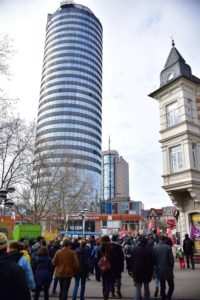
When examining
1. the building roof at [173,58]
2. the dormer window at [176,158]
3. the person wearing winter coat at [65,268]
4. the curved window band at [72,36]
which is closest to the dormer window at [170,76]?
the building roof at [173,58]

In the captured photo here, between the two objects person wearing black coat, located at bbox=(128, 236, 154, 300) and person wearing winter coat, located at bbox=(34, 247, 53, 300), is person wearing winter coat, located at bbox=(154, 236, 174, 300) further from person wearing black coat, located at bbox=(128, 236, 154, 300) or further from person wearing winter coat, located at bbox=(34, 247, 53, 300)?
person wearing winter coat, located at bbox=(34, 247, 53, 300)

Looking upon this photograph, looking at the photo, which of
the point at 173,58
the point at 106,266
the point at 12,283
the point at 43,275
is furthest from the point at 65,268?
the point at 173,58

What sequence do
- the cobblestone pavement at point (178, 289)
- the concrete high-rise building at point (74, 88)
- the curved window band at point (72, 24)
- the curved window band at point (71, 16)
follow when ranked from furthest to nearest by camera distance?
the curved window band at point (71, 16) < the curved window band at point (72, 24) < the concrete high-rise building at point (74, 88) < the cobblestone pavement at point (178, 289)

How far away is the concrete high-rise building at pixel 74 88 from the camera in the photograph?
10994 centimetres

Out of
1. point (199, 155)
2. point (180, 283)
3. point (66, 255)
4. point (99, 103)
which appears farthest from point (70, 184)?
point (99, 103)

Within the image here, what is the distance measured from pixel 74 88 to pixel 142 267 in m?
110

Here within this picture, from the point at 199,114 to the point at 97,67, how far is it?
109 m

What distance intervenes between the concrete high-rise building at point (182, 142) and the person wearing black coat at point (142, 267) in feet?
39.0

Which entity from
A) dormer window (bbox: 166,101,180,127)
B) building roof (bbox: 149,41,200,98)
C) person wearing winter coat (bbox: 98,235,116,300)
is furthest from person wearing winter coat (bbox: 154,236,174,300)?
building roof (bbox: 149,41,200,98)

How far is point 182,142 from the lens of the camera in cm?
2014

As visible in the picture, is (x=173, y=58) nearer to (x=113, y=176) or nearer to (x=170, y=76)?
(x=170, y=76)

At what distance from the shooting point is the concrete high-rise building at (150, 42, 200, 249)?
19.5 meters

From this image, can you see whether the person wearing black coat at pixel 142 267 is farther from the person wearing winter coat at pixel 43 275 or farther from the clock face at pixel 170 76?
the clock face at pixel 170 76

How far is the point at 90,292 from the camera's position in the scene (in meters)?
10.4
